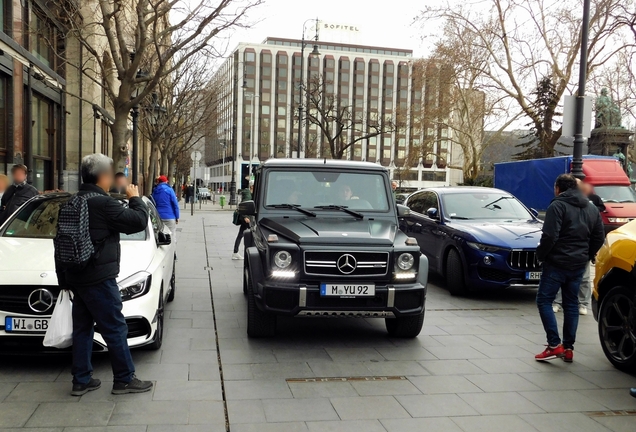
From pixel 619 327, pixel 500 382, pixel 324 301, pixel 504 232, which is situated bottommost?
pixel 500 382

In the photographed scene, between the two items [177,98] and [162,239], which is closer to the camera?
[162,239]

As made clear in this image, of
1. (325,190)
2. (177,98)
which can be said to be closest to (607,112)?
(177,98)

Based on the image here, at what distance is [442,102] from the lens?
4000 centimetres

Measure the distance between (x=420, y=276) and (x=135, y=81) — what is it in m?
12.0

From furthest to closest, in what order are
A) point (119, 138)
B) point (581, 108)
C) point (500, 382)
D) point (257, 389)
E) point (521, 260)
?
point (119, 138) → point (581, 108) → point (521, 260) → point (500, 382) → point (257, 389)

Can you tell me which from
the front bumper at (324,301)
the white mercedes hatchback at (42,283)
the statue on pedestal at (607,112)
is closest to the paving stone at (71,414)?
the white mercedes hatchback at (42,283)

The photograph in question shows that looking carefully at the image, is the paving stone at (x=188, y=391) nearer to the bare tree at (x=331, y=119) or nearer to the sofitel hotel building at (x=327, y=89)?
the bare tree at (x=331, y=119)

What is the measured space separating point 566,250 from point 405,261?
5.07 feet

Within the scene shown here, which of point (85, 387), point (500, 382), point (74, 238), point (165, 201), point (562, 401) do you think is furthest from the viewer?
point (165, 201)

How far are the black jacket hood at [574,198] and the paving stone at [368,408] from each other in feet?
8.62

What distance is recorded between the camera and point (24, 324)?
201 inches

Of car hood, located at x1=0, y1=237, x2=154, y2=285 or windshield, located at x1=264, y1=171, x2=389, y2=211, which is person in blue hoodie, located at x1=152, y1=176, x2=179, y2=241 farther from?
car hood, located at x1=0, y1=237, x2=154, y2=285

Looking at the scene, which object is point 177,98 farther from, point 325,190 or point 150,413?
point 150,413

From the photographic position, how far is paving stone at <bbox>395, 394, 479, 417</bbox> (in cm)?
454
